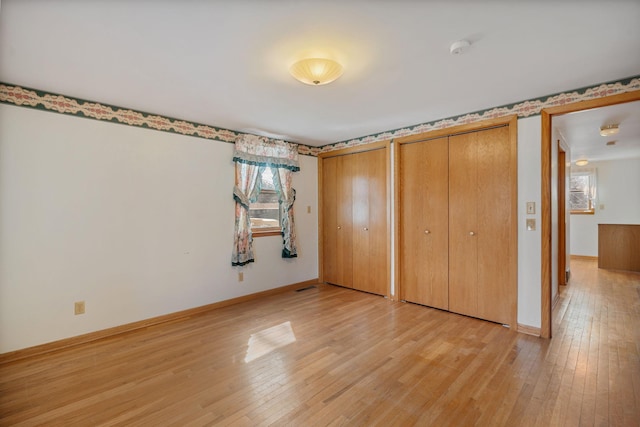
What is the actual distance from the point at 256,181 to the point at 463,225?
2.75 metres

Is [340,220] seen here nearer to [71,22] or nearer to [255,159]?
[255,159]

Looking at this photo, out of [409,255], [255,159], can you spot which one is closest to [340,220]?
[409,255]

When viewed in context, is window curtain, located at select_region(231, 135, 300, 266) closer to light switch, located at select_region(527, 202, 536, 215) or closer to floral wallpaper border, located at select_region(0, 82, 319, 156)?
floral wallpaper border, located at select_region(0, 82, 319, 156)

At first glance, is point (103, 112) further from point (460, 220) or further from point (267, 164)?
point (460, 220)

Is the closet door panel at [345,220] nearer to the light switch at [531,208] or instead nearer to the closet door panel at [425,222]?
the closet door panel at [425,222]

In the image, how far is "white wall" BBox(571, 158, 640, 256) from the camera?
6.13 m

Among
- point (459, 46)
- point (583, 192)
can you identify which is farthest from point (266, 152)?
point (583, 192)

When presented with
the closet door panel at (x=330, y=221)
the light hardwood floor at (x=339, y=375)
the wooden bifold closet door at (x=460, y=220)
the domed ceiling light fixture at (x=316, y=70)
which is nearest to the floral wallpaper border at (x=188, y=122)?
the wooden bifold closet door at (x=460, y=220)

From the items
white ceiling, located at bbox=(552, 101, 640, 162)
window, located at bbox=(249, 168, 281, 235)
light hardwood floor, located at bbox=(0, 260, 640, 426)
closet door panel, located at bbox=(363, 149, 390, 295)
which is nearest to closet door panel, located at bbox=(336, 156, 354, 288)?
closet door panel, located at bbox=(363, 149, 390, 295)

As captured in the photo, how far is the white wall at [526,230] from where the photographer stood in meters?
2.88

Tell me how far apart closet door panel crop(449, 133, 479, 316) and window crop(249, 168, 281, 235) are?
8.05ft

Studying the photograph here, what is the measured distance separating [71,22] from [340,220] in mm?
3768

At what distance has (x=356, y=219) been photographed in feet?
14.9

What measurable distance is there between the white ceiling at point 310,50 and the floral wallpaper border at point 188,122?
0.09 m
